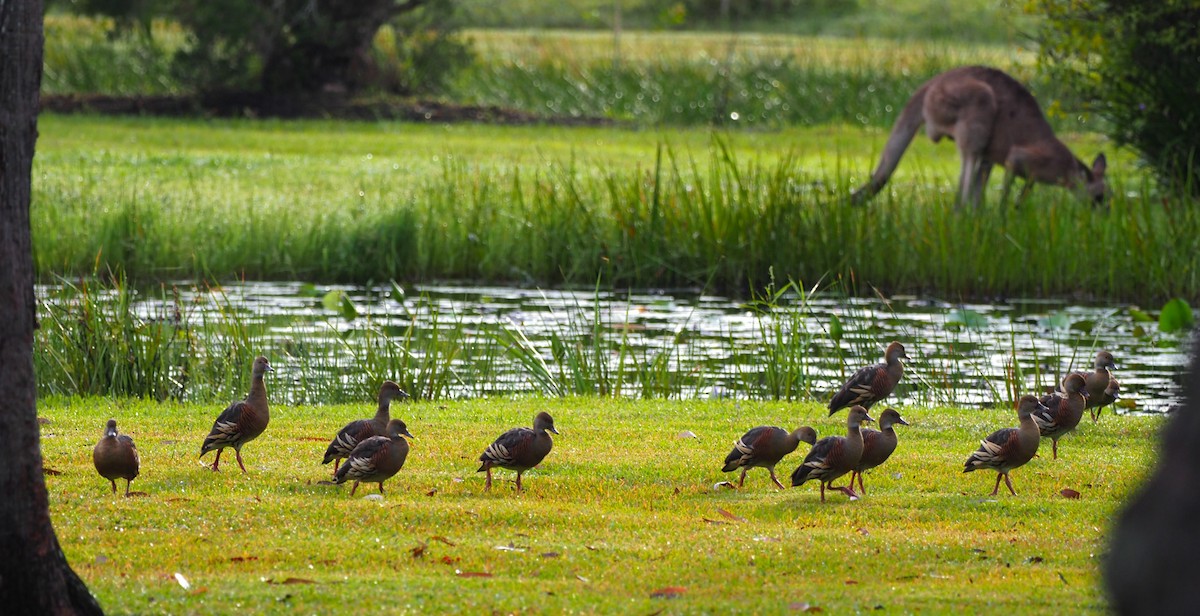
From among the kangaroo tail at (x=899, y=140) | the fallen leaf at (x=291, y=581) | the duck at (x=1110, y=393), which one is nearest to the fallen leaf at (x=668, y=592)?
the fallen leaf at (x=291, y=581)

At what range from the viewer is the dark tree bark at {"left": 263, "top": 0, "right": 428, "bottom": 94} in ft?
99.1

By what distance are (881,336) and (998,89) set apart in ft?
19.1

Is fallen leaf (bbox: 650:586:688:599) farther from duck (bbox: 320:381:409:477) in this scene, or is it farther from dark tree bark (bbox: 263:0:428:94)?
dark tree bark (bbox: 263:0:428:94)

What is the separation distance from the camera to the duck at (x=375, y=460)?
7.08m

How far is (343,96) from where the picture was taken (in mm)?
31875

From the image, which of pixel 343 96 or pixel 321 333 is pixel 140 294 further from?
pixel 343 96

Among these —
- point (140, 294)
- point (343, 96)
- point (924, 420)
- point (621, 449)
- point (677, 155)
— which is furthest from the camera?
point (343, 96)

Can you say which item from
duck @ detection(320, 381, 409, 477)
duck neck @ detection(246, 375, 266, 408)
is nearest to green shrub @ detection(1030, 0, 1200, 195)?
duck @ detection(320, 381, 409, 477)

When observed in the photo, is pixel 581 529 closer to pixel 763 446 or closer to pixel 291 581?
pixel 763 446

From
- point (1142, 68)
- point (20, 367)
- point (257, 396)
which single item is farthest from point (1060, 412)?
point (1142, 68)

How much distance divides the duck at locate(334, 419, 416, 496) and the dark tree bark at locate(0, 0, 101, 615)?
205 cm

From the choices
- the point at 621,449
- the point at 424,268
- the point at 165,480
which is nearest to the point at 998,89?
the point at 424,268

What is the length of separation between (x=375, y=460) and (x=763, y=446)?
1.82 meters

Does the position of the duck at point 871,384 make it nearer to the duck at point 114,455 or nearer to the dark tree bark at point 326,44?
the duck at point 114,455
